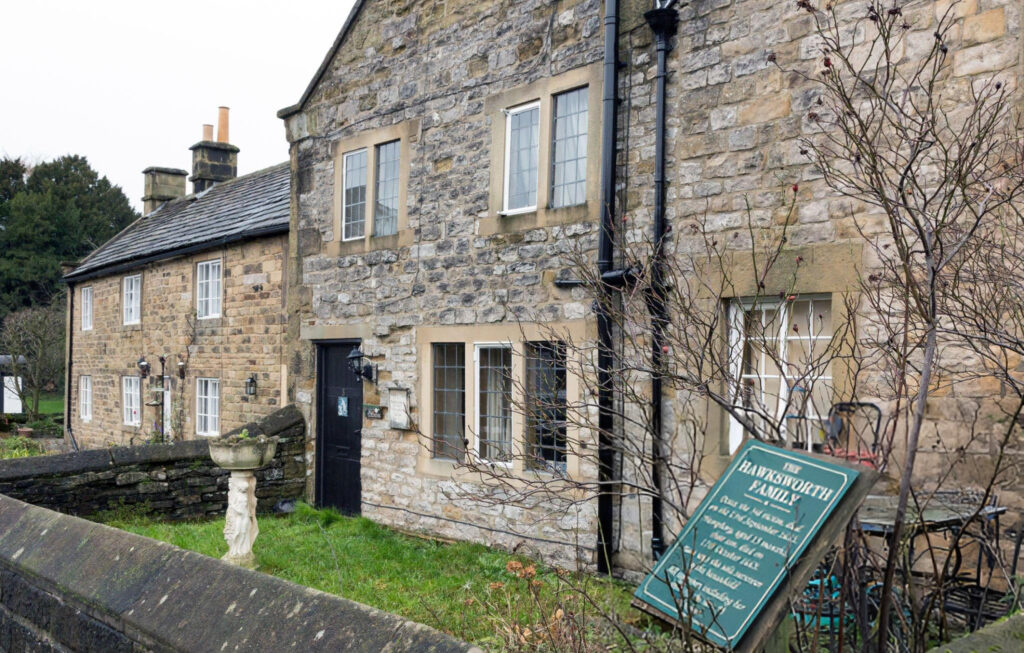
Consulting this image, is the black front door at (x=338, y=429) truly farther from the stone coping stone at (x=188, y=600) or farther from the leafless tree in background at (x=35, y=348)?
the leafless tree in background at (x=35, y=348)

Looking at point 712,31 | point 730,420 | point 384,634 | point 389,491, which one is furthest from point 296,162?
point 384,634

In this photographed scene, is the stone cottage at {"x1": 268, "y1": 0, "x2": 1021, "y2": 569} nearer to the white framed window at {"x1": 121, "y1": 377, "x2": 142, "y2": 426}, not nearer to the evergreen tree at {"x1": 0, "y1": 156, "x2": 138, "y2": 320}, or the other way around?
the white framed window at {"x1": 121, "y1": 377, "x2": 142, "y2": 426}

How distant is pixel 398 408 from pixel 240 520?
2.48m

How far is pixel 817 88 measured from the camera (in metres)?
6.62

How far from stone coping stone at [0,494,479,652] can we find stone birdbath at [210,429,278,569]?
2794 mm

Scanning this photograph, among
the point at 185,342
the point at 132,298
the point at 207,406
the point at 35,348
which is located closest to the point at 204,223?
the point at 185,342

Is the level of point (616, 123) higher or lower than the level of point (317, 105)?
lower

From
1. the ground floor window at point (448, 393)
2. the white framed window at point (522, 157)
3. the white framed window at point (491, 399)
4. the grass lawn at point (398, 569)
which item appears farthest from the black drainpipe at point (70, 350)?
the white framed window at point (522, 157)

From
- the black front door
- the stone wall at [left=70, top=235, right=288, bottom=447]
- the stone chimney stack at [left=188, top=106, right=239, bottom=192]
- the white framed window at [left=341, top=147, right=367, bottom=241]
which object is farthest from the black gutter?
the stone chimney stack at [left=188, top=106, right=239, bottom=192]

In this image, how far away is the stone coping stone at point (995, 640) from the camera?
2.76 metres

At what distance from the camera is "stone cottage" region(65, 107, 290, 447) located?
13656 mm

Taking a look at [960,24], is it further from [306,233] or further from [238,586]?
[306,233]

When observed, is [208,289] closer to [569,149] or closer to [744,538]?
[569,149]

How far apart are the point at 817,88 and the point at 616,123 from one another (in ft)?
6.23
